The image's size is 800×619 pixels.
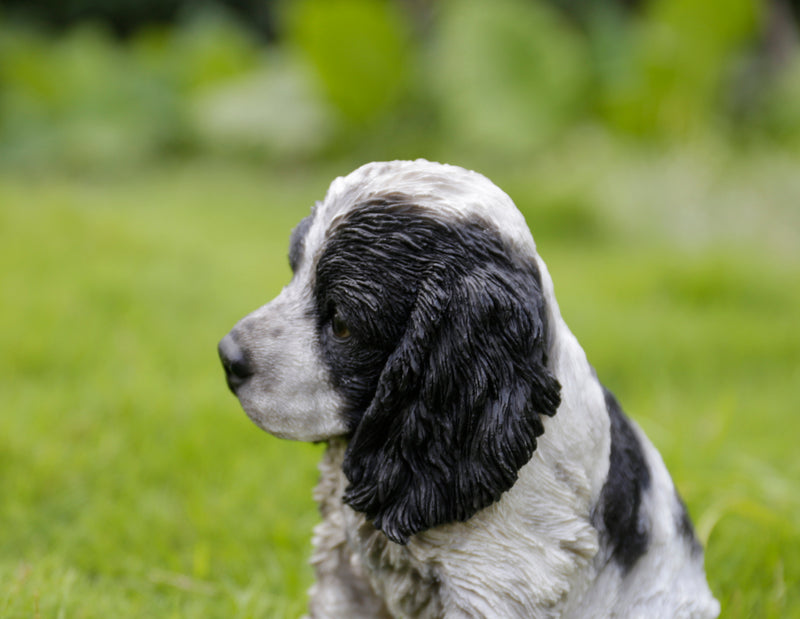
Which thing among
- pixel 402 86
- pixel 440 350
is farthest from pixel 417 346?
pixel 402 86

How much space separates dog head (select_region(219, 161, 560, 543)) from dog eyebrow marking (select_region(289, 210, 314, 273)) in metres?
0.06

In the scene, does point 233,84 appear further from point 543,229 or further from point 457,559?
point 457,559

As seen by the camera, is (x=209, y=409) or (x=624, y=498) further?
(x=209, y=409)

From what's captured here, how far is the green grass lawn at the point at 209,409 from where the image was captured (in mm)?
2469

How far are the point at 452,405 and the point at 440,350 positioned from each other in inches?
3.8

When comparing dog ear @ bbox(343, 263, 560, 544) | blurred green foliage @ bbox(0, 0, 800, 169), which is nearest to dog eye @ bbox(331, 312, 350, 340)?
dog ear @ bbox(343, 263, 560, 544)

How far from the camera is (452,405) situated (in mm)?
1381

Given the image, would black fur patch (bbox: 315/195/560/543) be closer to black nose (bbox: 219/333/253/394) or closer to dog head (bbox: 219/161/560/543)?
dog head (bbox: 219/161/560/543)

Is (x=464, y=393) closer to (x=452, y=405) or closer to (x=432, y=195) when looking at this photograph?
(x=452, y=405)

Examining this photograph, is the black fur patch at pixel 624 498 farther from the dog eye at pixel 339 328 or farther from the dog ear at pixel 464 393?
the dog eye at pixel 339 328

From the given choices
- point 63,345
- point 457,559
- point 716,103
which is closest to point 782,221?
point 716,103

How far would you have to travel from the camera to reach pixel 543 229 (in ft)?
22.6

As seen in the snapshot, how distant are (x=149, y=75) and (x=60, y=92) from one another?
3.51 feet

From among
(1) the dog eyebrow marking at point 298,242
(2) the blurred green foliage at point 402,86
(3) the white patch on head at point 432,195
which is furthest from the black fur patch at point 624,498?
(2) the blurred green foliage at point 402,86
